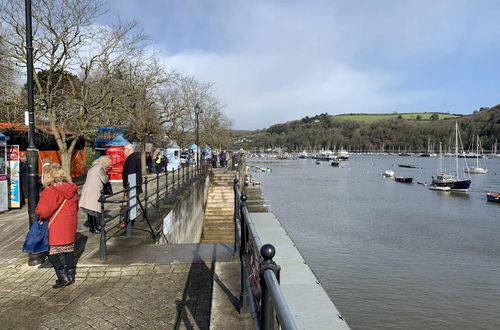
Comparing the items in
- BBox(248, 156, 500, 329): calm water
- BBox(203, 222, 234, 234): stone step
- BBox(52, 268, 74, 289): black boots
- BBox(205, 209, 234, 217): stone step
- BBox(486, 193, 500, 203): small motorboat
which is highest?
BBox(52, 268, 74, 289): black boots

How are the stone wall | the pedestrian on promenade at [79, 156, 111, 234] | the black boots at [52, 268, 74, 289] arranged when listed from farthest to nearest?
the stone wall
the pedestrian on promenade at [79, 156, 111, 234]
the black boots at [52, 268, 74, 289]

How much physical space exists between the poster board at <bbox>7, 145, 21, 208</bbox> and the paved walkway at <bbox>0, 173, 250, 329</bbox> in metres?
4.62

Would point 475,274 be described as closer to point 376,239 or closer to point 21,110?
point 376,239

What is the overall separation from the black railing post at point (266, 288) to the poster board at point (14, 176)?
36.4 feet

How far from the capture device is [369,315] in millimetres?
13383

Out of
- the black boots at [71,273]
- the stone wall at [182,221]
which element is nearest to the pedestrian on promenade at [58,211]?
the black boots at [71,273]

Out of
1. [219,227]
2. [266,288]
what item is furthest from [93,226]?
[219,227]

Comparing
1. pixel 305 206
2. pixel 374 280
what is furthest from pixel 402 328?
pixel 305 206

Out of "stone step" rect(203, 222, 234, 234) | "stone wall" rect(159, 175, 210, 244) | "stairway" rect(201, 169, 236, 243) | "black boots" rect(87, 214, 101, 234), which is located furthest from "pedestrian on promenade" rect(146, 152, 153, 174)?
"black boots" rect(87, 214, 101, 234)

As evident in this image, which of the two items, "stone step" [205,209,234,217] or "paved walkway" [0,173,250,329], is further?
"stone step" [205,209,234,217]

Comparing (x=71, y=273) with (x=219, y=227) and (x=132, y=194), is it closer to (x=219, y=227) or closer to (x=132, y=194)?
(x=132, y=194)

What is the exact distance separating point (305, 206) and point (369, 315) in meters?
24.2

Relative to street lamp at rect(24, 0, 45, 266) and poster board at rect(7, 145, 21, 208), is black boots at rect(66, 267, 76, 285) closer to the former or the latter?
street lamp at rect(24, 0, 45, 266)

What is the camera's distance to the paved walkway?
4.30 m
